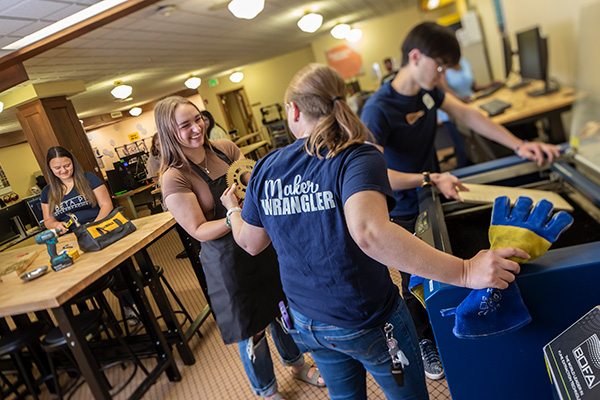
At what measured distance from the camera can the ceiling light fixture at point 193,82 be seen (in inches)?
112

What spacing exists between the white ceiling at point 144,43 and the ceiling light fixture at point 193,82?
6cm

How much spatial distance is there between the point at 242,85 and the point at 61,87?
1.53 m

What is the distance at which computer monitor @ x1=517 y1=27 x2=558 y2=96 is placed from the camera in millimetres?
3309

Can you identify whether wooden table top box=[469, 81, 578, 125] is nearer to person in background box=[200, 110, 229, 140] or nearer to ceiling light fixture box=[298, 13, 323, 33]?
person in background box=[200, 110, 229, 140]

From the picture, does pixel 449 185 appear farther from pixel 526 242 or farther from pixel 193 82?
pixel 193 82

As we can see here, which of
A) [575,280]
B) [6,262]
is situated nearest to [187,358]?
[6,262]

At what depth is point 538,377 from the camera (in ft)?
3.39

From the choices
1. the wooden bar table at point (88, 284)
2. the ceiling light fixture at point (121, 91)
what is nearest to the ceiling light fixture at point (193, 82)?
the ceiling light fixture at point (121, 91)

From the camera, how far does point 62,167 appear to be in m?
2.85

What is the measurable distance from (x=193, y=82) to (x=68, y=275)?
1578 mm

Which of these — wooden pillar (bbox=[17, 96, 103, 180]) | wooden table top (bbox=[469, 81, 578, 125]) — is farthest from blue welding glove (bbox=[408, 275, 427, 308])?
wooden pillar (bbox=[17, 96, 103, 180])

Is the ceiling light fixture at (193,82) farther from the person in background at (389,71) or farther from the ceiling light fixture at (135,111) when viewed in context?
the person in background at (389,71)

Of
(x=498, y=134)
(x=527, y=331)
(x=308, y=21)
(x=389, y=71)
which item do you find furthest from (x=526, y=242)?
(x=389, y=71)

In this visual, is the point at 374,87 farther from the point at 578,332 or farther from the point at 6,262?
the point at 578,332
